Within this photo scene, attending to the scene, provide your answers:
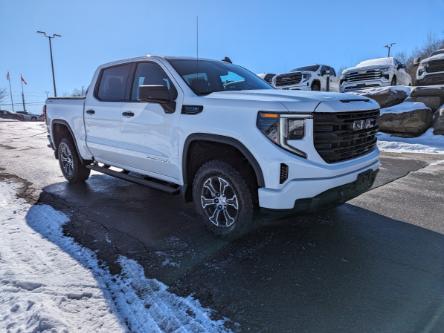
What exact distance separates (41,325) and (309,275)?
204 centimetres

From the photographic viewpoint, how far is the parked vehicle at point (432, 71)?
40.1ft

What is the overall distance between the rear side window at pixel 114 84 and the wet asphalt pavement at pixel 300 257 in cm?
152

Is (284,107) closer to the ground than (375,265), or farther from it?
farther from it

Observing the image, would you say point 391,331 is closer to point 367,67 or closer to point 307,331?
point 307,331

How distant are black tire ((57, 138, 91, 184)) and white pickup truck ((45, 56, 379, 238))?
1.17 metres

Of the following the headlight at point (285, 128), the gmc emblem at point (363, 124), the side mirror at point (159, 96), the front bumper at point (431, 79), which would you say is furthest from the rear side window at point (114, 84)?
the front bumper at point (431, 79)

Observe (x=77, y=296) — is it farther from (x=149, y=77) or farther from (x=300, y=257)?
(x=149, y=77)

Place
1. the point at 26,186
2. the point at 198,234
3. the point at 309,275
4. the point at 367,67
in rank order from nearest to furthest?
the point at 309,275 < the point at 198,234 < the point at 26,186 < the point at 367,67

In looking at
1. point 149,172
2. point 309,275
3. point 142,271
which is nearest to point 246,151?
point 309,275

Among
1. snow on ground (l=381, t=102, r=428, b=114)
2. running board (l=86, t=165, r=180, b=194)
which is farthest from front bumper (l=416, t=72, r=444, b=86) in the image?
running board (l=86, t=165, r=180, b=194)

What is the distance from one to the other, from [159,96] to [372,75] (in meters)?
12.8

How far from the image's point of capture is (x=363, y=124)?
11.7ft

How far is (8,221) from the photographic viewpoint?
14.0ft

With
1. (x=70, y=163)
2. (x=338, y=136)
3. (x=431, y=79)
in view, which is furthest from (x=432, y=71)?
(x=70, y=163)
